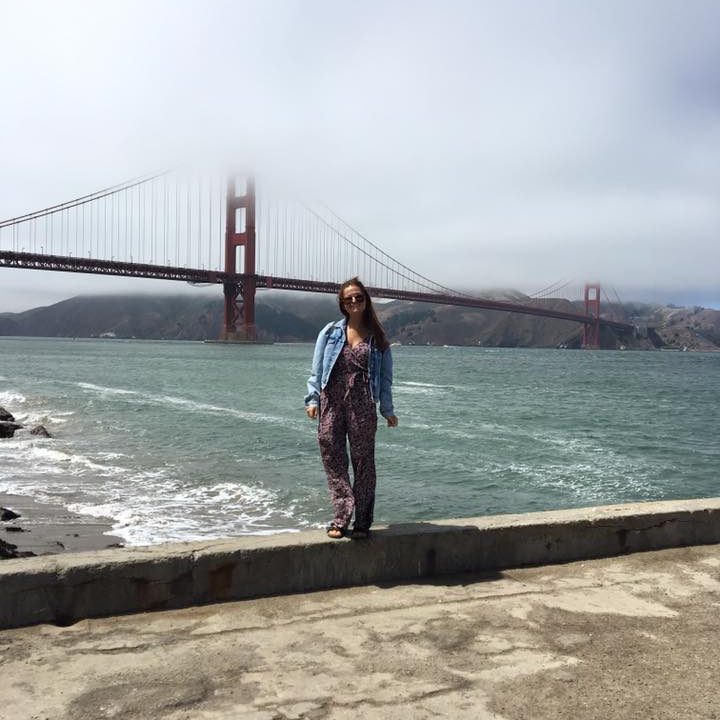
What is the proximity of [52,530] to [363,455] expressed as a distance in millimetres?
4528

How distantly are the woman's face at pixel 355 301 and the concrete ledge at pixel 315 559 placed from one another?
873 millimetres

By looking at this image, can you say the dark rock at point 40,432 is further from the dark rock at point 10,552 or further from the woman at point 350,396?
the woman at point 350,396

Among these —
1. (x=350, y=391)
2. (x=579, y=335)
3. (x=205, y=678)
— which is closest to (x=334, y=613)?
(x=205, y=678)

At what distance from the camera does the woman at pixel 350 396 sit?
290 centimetres

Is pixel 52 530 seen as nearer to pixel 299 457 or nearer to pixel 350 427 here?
pixel 350 427

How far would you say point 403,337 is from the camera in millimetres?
132250

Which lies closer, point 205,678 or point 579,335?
point 205,678

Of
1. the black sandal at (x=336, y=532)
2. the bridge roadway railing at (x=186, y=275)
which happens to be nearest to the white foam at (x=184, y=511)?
the black sandal at (x=336, y=532)

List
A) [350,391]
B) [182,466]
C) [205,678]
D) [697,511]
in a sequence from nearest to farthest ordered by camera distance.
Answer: [205,678] < [350,391] < [697,511] < [182,466]

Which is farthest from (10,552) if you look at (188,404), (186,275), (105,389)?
(186,275)

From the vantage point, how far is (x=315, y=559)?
2.80 m

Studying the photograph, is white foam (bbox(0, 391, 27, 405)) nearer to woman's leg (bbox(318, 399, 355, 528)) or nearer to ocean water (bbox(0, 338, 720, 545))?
ocean water (bbox(0, 338, 720, 545))

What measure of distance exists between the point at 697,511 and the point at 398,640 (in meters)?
1.83

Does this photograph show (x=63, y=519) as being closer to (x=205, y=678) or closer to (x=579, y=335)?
(x=205, y=678)
